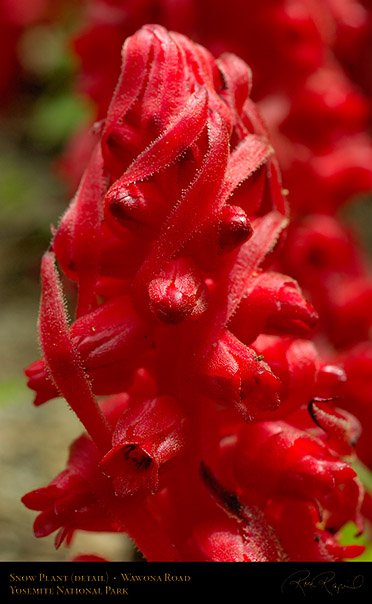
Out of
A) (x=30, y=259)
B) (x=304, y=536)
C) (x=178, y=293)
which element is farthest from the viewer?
(x=30, y=259)

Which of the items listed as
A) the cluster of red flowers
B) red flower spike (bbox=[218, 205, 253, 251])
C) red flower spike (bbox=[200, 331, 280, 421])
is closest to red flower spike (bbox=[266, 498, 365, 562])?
the cluster of red flowers

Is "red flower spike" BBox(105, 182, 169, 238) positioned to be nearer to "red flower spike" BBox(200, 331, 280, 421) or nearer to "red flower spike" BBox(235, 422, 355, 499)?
"red flower spike" BBox(200, 331, 280, 421)

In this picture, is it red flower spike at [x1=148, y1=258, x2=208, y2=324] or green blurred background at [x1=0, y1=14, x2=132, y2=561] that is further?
green blurred background at [x1=0, y1=14, x2=132, y2=561]

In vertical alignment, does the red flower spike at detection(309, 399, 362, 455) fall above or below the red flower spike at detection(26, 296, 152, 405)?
below

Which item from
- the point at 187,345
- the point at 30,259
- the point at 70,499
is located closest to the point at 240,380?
the point at 187,345

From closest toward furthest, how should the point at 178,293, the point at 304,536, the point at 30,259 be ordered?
the point at 178,293 < the point at 304,536 < the point at 30,259

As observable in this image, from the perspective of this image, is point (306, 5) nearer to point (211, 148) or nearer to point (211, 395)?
point (211, 148)

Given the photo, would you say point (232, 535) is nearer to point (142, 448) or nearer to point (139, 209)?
point (142, 448)
